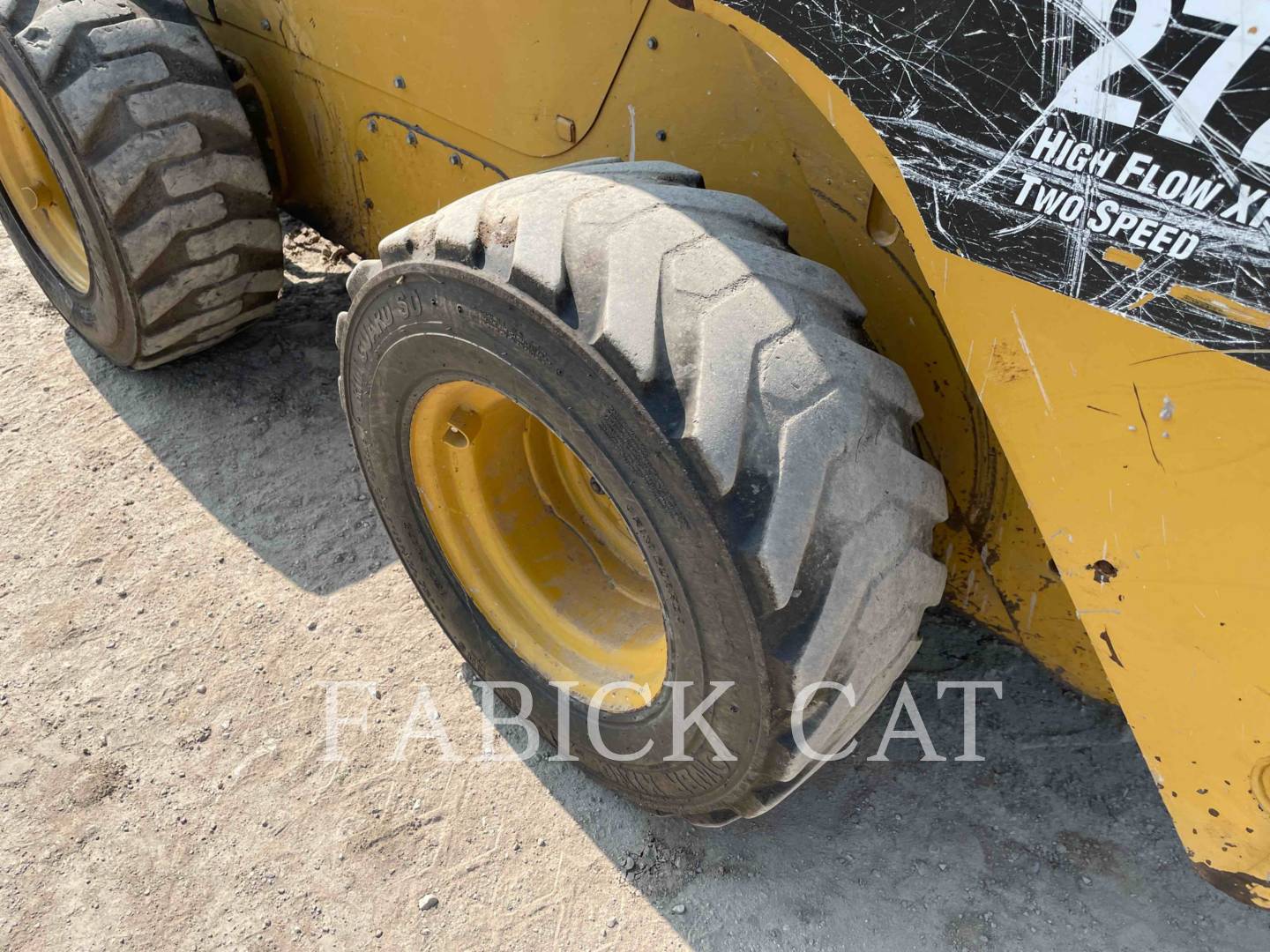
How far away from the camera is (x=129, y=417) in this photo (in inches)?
129

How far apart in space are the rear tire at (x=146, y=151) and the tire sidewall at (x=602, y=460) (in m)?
1.02

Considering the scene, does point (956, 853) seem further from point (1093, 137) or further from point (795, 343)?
point (1093, 137)

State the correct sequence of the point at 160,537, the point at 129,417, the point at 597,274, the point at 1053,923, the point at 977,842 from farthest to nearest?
the point at 129,417
the point at 160,537
the point at 977,842
the point at 1053,923
the point at 597,274

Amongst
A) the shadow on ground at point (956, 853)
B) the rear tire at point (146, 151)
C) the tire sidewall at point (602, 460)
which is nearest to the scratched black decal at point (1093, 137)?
the tire sidewall at point (602, 460)

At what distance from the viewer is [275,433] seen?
3.21 metres

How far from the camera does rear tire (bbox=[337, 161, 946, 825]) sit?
141cm

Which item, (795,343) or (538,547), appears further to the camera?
(538,547)

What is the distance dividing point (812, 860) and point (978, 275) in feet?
4.44

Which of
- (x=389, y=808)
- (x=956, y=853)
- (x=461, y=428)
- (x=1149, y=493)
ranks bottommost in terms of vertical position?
(x=389, y=808)

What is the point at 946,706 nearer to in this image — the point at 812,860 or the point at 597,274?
the point at 812,860

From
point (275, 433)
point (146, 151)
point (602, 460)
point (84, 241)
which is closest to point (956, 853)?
point (602, 460)

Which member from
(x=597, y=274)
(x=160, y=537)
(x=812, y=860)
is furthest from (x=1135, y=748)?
(x=160, y=537)

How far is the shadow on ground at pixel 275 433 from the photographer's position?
288 cm

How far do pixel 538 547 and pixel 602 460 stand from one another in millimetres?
698
